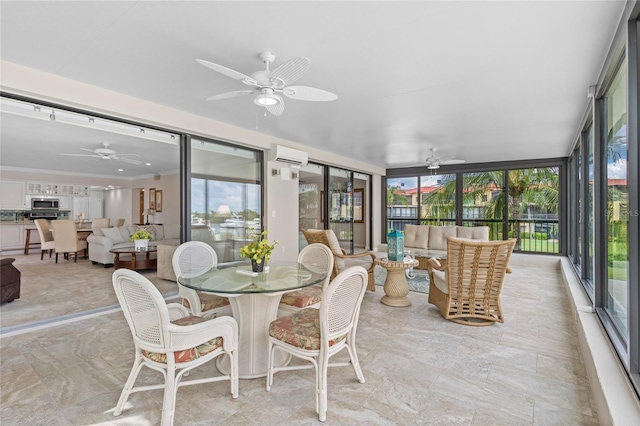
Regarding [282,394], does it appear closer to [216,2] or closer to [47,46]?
[216,2]

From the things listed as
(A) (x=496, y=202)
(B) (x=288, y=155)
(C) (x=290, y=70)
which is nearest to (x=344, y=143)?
(B) (x=288, y=155)

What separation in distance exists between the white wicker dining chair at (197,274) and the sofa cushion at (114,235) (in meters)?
4.97

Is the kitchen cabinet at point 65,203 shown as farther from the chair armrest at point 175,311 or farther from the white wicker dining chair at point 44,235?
the chair armrest at point 175,311

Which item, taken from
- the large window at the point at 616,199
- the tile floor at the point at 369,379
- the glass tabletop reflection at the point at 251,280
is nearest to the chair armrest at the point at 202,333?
the glass tabletop reflection at the point at 251,280

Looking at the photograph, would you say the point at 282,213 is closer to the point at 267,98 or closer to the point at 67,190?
the point at 267,98

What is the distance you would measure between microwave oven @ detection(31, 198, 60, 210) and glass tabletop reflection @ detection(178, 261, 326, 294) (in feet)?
33.8

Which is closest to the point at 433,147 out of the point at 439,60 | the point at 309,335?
the point at 439,60

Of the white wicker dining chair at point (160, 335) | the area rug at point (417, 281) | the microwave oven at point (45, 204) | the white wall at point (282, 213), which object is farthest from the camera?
the microwave oven at point (45, 204)

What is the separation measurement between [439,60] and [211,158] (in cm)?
344

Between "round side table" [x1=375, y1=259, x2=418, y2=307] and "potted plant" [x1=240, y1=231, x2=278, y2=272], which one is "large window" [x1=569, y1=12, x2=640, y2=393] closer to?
"round side table" [x1=375, y1=259, x2=418, y2=307]

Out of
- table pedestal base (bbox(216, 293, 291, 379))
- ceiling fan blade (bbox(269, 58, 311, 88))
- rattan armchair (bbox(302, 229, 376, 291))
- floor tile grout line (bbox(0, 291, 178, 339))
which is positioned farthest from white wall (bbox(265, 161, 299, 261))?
ceiling fan blade (bbox(269, 58, 311, 88))

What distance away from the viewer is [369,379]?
2295 mm

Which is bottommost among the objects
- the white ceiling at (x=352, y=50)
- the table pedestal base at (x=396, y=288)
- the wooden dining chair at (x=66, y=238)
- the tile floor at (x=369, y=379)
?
the tile floor at (x=369, y=379)

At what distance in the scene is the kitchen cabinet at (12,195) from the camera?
29.6 ft
